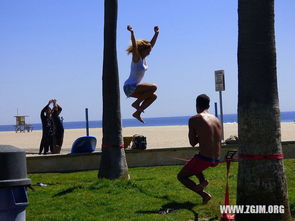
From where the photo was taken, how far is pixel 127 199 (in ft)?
31.3

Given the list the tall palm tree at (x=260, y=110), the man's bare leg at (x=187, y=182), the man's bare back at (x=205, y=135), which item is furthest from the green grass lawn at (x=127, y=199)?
the tall palm tree at (x=260, y=110)

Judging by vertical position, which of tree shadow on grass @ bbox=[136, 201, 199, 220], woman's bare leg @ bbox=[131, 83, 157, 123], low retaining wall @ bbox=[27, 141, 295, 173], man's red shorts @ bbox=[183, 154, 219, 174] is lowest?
tree shadow on grass @ bbox=[136, 201, 199, 220]

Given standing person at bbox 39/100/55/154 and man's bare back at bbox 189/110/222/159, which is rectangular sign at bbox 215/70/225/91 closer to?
standing person at bbox 39/100/55/154

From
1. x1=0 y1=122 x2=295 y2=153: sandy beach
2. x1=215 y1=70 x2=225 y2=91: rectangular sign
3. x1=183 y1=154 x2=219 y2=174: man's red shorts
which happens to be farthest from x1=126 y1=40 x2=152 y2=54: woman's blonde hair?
x1=0 y1=122 x2=295 y2=153: sandy beach

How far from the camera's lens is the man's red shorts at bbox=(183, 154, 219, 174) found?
27.2 ft

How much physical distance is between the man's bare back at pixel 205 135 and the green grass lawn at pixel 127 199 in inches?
33.3

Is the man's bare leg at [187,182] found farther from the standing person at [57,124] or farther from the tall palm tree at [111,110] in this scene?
the standing person at [57,124]

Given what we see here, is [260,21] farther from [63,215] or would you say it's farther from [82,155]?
[82,155]

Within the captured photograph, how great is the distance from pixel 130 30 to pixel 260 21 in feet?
9.80

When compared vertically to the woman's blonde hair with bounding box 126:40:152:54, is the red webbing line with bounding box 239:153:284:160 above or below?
below

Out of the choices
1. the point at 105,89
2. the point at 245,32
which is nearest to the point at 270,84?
the point at 245,32

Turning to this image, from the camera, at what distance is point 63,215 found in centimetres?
836

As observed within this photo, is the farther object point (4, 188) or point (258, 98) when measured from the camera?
point (258, 98)

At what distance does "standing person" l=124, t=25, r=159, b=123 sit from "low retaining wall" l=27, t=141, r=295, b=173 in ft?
17.7
